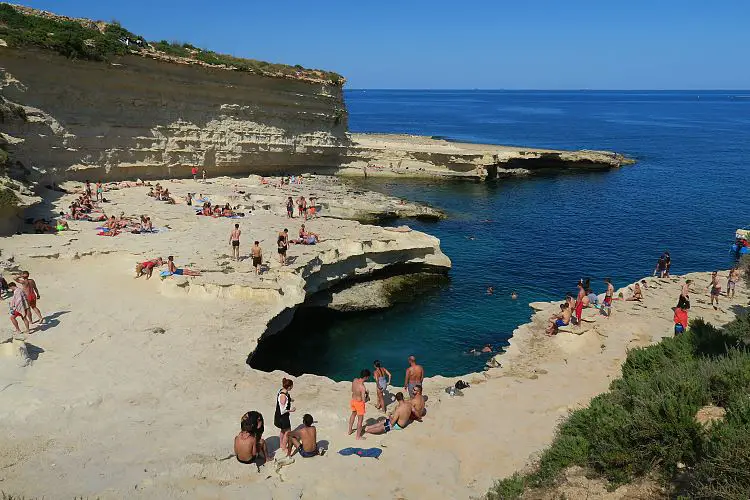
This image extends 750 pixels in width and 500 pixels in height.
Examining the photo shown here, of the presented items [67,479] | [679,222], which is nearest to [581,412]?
[67,479]

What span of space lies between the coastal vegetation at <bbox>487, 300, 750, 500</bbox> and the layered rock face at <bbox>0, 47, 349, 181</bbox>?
28.9m

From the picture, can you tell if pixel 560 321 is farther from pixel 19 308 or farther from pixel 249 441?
pixel 19 308

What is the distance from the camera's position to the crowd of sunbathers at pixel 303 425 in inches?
364

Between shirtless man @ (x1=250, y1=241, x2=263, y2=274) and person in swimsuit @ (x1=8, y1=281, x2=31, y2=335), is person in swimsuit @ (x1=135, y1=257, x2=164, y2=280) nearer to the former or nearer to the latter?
shirtless man @ (x1=250, y1=241, x2=263, y2=274)

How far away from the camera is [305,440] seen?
9.73 metres

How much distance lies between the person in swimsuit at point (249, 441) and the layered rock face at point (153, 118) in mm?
24967

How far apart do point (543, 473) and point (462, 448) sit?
246 centimetres

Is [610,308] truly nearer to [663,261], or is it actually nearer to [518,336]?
[518,336]

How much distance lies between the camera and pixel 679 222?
36125 millimetres

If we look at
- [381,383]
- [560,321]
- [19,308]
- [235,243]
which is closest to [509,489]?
[381,383]

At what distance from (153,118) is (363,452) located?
30.9 metres

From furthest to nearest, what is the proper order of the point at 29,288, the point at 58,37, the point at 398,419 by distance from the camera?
the point at 58,37
the point at 29,288
the point at 398,419

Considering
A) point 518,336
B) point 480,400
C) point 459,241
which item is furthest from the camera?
point 459,241

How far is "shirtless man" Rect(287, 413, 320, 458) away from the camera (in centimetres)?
972
